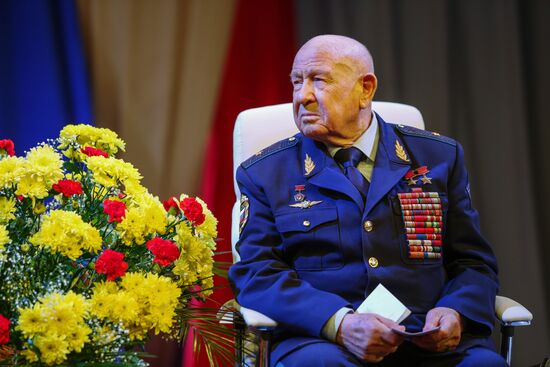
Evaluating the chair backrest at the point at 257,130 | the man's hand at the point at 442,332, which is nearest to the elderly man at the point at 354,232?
the man's hand at the point at 442,332

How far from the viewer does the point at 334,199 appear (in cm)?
221

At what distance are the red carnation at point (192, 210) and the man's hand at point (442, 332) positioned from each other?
686mm

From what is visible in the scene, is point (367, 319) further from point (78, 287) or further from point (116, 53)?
point (116, 53)

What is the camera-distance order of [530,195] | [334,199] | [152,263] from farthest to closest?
[530,195] → [334,199] → [152,263]

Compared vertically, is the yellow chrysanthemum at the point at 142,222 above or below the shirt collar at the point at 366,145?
below

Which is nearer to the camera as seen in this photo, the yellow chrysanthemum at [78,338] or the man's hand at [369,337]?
the yellow chrysanthemum at [78,338]

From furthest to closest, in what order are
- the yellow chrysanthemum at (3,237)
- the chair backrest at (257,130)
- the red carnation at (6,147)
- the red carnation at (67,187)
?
the chair backrest at (257,130)
the red carnation at (6,147)
the red carnation at (67,187)
the yellow chrysanthemum at (3,237)

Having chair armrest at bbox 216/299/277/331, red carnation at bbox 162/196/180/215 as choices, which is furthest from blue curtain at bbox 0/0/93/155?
chair armrest at bbox 216/299/277/331

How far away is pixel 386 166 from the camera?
225 cm

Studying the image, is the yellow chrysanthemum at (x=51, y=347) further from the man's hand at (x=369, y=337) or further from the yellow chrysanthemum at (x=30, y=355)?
the man's hand at (x=369, y=337)

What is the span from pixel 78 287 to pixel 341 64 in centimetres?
103

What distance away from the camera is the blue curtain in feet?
9.77

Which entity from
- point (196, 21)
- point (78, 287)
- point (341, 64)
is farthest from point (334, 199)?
point (196, 21)

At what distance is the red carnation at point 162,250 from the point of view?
1.92 meters
